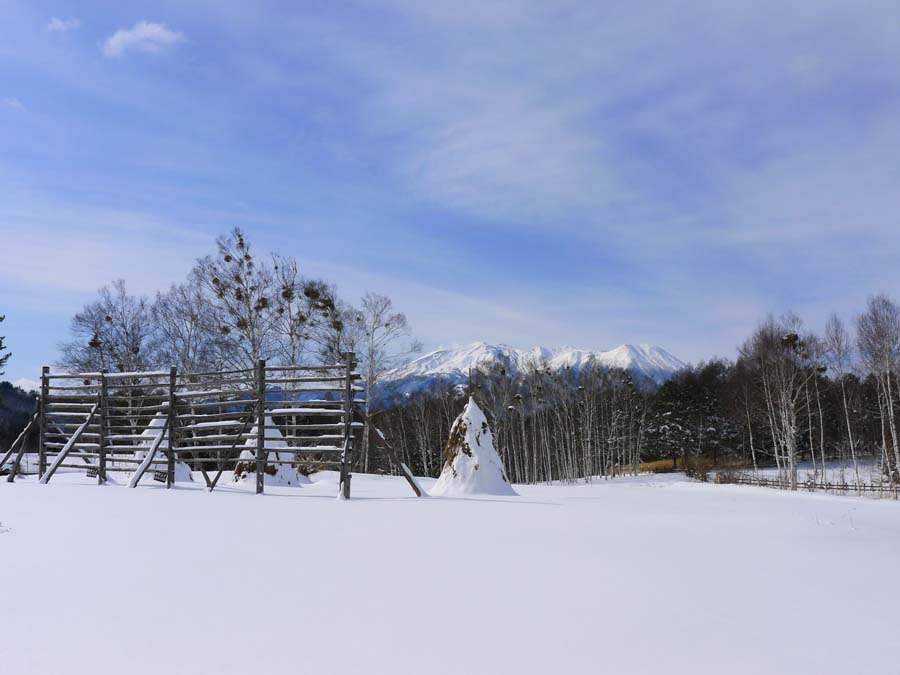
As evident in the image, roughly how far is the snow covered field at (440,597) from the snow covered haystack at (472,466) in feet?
22.4

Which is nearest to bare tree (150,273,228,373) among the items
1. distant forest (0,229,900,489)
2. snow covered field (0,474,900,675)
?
distant forest (0,229,900,489)

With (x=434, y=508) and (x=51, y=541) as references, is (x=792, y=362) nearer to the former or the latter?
(x=434, y=508)

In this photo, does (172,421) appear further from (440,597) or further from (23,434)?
(440,597)

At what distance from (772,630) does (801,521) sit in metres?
5.32

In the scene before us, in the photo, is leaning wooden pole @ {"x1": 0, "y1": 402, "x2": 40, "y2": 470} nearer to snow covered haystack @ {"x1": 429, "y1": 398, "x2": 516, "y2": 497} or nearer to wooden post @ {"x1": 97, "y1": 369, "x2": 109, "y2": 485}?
wooden post @ {"x1": 97, "y1": 369, "x2": 109, "y2": 485}

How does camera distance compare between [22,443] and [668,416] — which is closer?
[22,443]

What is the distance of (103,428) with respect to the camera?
12.7 meters

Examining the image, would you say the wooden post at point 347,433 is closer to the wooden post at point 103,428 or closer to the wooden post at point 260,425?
the wooden post at point 260,425

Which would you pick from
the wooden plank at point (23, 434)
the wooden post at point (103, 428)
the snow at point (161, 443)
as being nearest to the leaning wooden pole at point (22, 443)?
the wooden plank at point (23, 434)

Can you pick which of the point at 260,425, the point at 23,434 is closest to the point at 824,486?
the point at 260,425

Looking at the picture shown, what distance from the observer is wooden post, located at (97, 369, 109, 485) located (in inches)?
488

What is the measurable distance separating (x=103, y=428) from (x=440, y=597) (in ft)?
36.5

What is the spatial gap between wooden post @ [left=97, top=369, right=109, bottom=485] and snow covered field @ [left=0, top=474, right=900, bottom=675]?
18.5ft

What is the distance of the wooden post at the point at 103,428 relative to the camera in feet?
40.7
